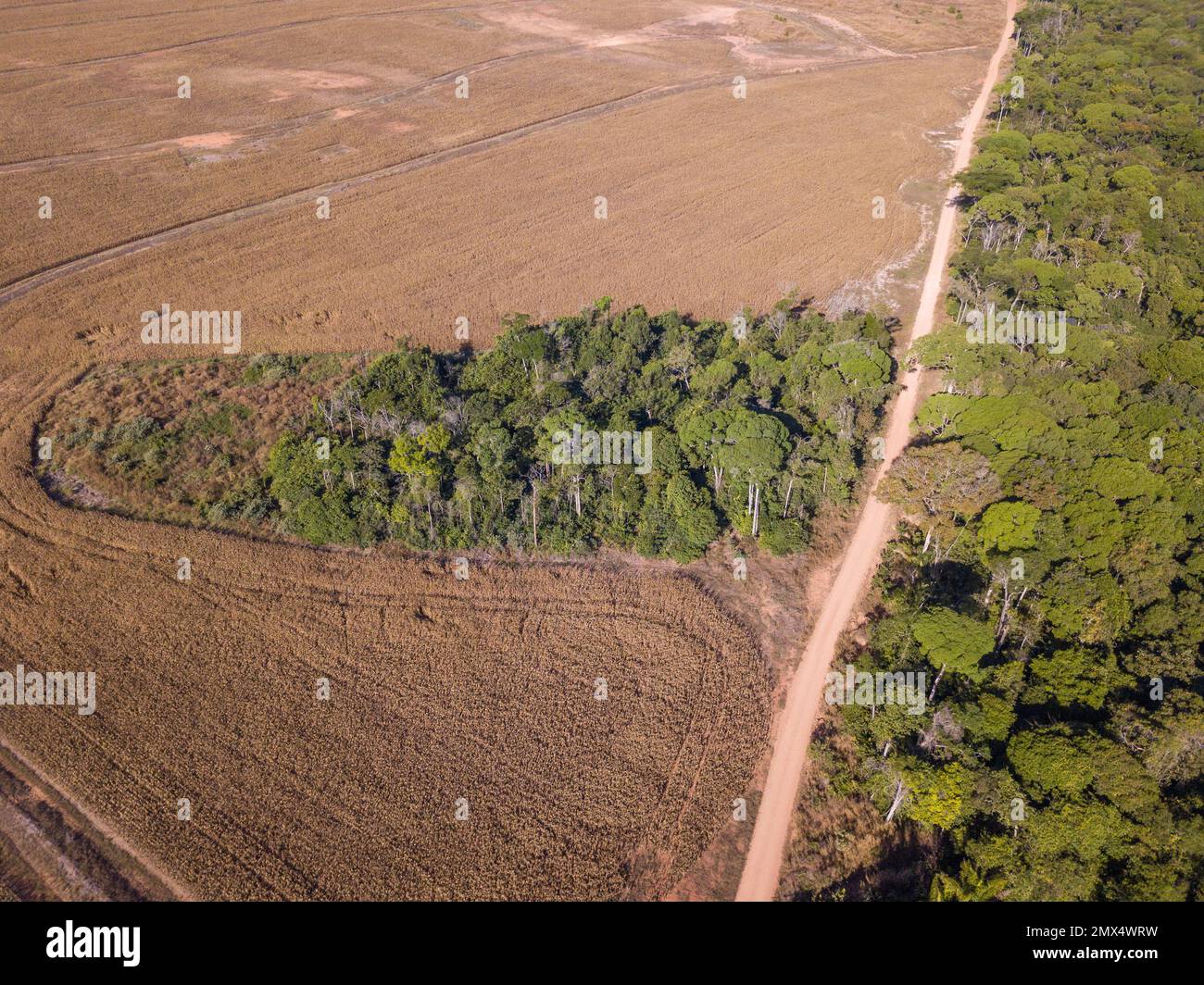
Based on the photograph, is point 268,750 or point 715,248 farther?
point 715,248

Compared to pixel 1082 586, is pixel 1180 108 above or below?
above

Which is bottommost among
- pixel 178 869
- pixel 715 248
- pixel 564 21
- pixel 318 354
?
pixel 178 869

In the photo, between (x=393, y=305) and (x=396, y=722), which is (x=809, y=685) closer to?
(x=396, y=722)

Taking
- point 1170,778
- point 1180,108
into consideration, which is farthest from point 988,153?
point 1170,778

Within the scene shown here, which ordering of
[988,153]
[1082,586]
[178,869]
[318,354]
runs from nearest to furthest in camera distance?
[178,869] < [1082,586] < [318,354] < [988,153]

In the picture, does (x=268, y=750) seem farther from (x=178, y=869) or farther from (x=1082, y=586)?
(x=1082, y=586)

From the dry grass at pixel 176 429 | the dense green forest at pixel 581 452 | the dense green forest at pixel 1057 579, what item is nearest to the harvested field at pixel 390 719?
the dense green forest at pixel 581 452

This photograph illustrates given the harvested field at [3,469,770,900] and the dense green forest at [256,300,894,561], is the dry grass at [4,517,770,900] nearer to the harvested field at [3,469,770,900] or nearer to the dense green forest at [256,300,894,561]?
the harvested field at [3,469,770,900]
